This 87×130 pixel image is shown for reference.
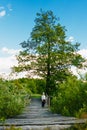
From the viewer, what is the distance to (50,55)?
5859cm

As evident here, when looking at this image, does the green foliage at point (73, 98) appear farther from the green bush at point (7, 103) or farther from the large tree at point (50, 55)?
the large tree at point (50, 55)

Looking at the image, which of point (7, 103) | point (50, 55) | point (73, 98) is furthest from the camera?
point (50, 55)

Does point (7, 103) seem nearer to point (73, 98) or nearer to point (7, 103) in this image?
point (7, 103)

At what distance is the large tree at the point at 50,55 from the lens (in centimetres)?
5853

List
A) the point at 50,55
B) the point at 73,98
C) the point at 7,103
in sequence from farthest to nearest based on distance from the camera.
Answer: the point at 50,55 < the point at 7,103 < the point at 73,98

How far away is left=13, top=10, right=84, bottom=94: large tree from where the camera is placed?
5853 centimetres

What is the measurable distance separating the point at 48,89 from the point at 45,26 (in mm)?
9235

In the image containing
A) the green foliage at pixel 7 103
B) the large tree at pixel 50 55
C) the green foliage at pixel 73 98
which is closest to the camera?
the green foliage at pixel 73 98

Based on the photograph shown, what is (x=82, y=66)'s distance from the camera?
195 ft

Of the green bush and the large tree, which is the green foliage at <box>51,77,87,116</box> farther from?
the large tree

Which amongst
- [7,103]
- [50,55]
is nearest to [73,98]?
[7,103]

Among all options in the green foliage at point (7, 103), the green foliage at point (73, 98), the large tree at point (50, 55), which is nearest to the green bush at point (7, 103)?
the green foliage at point (7, 103)

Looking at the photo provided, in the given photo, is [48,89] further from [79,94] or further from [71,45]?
[79,94]

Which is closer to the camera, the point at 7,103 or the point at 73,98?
the point at 73,98
